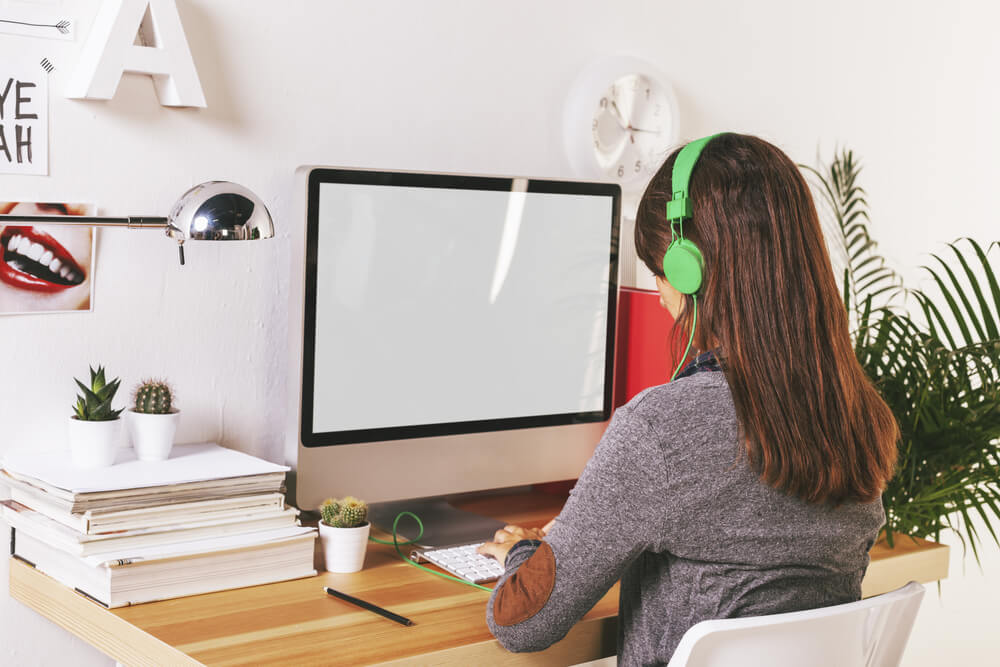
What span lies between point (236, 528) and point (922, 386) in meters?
1.21

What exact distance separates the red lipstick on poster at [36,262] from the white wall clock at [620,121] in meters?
1.01

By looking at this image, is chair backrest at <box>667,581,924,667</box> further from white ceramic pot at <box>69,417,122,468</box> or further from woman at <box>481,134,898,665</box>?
white ceramic pot at <box>69,417,122,468</box>

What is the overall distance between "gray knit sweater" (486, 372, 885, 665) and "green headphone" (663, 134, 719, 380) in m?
0.11

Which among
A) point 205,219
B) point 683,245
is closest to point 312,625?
point 205,219

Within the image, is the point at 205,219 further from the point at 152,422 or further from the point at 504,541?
the point at 504,541

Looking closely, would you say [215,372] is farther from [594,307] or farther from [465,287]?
[594,307]

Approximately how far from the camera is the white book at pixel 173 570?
1356 mm

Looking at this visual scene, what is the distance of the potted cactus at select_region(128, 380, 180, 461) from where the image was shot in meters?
Answer: 1.56

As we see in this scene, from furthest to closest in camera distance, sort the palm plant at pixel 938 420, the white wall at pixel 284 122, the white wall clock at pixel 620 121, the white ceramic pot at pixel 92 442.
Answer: the white wall clock at pixel 620 121 < the palm plant at pixel 938 420 < the white wall at pixel 284 122 < the white ceramic pot at pixel 92 442

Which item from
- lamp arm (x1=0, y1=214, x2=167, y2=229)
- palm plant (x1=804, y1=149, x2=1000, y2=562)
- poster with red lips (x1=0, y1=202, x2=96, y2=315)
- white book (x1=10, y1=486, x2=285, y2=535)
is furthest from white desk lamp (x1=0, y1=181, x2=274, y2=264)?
palm plant (x1=804, y1=149, x2=1000, y2=562)

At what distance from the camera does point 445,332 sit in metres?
1.77

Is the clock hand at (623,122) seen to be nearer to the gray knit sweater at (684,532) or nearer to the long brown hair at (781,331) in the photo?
the long brown hair at (781,331)

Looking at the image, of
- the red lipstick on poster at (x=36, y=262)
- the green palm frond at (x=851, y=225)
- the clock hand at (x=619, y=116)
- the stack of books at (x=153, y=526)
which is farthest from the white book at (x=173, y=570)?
the green palm frond at (x=851, y=225)

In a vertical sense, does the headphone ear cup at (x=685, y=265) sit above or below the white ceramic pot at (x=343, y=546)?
above
